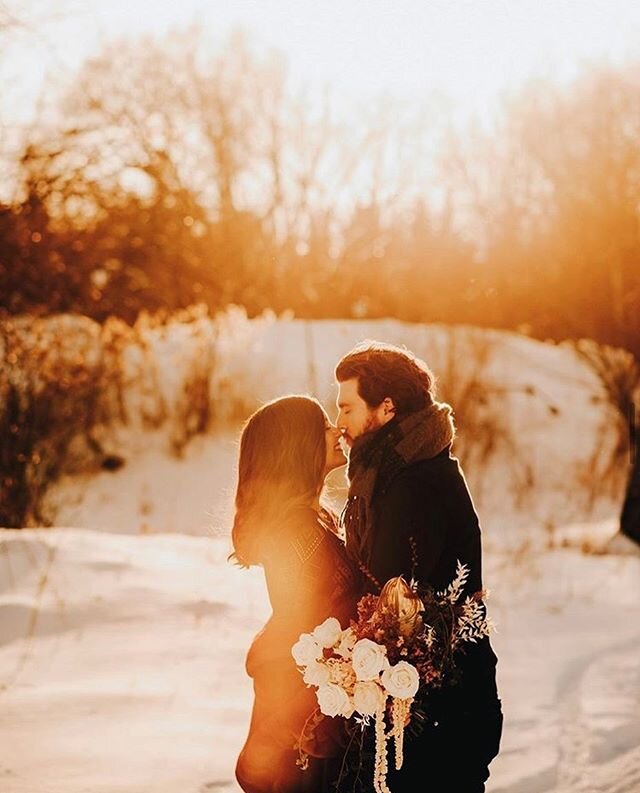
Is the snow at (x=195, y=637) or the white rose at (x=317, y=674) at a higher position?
the white rose at (x=317, y=674)

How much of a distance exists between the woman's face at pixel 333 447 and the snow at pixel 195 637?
1.32 feet

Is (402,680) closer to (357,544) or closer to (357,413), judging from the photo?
(357,544)

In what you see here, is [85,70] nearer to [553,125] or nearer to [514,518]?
[553,125]

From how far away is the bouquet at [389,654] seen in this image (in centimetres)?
309

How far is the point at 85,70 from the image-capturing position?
24.9 m

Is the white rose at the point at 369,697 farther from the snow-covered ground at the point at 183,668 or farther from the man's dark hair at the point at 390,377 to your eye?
the snow-covered ground at the point at 183,668

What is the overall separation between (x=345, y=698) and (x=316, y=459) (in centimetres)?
74

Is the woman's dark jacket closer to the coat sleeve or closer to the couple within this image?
the couple

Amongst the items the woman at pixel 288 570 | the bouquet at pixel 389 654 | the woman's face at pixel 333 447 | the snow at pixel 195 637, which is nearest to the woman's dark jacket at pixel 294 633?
the woman at pixel 288 570

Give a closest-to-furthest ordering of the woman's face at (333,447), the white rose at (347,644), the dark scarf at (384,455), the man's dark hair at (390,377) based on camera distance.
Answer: the white rose at (347,644)
the dark scarf at (384,455)
the man's dark hair at (390,377)
the woman's face at (333,447)

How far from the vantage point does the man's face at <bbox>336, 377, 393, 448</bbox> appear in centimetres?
344

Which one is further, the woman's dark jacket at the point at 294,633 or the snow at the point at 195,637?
the snow at the point at 195,637

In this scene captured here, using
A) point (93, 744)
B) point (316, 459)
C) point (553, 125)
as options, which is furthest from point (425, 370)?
point (553, 125)

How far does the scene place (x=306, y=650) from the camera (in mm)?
3193
